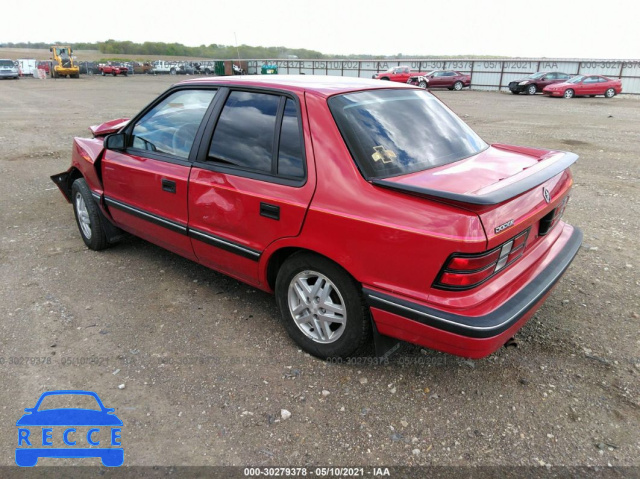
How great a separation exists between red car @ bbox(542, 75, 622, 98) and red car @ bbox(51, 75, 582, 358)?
25880mm

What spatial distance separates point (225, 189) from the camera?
3.06 meters

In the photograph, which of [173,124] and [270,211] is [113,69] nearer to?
[173,124]

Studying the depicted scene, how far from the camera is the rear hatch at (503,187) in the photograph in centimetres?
221

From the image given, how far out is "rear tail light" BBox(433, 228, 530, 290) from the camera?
7.19ft

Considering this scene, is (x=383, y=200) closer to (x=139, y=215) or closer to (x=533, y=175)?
(x=533, y=175)

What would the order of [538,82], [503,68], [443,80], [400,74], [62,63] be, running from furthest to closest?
[62,63]
[503,68]
[400,74]
[443,80]
[538,82]

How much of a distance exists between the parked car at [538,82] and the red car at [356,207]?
2817cm

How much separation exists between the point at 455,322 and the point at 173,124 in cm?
266

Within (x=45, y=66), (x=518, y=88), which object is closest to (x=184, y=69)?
(x=45, y=66)

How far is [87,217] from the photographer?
183 inches

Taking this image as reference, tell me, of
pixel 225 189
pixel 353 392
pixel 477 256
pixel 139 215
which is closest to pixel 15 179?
pixel 139 215

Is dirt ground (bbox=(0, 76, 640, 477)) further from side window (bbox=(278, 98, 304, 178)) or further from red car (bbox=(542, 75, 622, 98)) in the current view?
red car (bbox=(542, 75, 622, 98))

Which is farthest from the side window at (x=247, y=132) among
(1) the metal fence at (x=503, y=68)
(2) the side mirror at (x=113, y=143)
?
(1) the metal fence at (x=503, y=68)

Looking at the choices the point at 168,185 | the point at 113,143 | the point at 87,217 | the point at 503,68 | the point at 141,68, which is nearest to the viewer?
the point at 168,185
